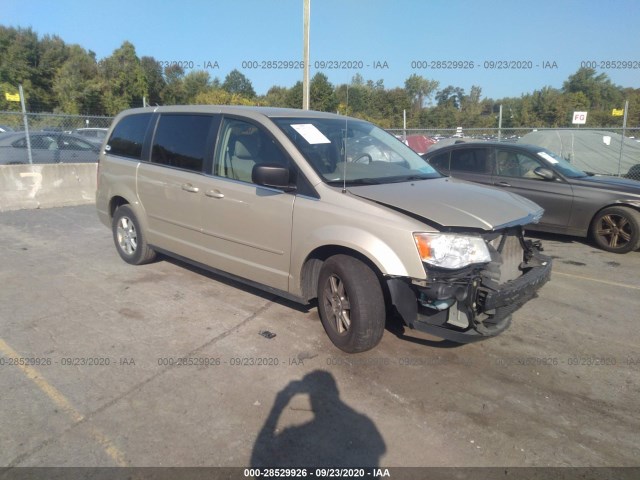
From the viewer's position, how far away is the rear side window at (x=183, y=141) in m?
4.59

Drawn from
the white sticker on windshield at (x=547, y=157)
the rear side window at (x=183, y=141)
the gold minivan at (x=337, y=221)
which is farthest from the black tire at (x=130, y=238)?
the white sticker on windshield at (x=547, y=157)

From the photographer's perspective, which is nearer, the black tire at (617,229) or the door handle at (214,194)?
the door handle at (214,194)

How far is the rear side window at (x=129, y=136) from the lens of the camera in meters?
5.45

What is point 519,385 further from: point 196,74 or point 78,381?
point 196,74

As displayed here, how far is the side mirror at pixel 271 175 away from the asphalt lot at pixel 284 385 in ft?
4.36

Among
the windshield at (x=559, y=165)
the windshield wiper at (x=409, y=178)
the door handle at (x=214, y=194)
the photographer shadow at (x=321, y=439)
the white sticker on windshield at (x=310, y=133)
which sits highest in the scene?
the white sticker on windshield at (x=310, y=133)

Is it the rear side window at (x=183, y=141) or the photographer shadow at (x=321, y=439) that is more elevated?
the rear side window at (x=183, y=141)

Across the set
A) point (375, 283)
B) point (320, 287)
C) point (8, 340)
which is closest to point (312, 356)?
point (320, 287)

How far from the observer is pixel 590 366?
11.6ft

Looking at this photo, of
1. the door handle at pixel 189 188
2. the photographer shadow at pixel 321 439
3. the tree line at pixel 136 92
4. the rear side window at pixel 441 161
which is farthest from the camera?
the tree line at pixel 136 92

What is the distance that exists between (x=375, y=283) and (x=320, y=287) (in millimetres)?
529

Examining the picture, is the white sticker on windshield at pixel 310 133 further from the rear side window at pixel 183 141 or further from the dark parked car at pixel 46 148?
the dark parked car at pixel 46 148

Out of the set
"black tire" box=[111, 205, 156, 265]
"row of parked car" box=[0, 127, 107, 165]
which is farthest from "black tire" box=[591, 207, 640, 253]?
"row of parked car" box=[0, 127, 107, 165]

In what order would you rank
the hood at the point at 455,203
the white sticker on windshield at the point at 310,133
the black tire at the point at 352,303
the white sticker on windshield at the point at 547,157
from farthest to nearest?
the white sticker on windshield at the point at 547,157
the white sticker on windshield at the point at 310,133
the black tire at the point at 352,303
the hood at the point at 455,203
